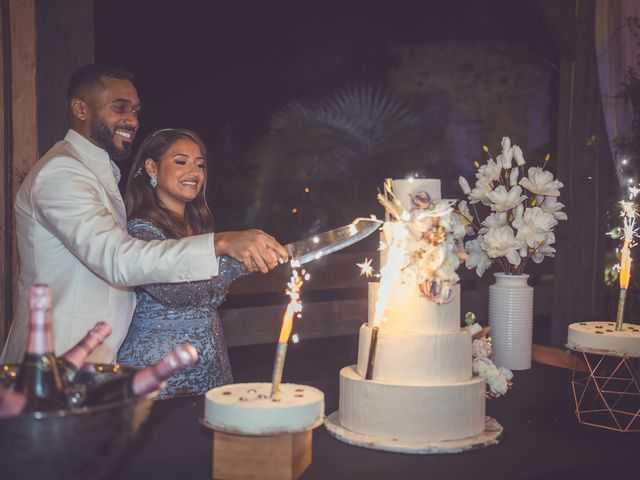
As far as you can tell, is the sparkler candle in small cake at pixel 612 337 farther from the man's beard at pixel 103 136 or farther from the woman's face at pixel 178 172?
the man's beard at pixel 103 136

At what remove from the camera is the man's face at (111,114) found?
2.69 meters

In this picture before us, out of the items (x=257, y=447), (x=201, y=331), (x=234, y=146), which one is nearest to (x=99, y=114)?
(x=201, y=331)

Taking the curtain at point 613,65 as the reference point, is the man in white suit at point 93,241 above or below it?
below

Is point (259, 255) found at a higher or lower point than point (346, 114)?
lower

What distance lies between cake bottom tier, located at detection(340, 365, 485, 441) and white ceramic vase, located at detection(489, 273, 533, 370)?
95 centimetres

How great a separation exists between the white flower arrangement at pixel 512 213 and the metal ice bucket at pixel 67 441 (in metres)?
1.72

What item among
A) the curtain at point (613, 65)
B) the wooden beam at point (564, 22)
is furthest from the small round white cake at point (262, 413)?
the wooden beam at point (564, 22)

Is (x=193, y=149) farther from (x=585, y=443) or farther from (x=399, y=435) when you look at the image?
(x=585, y=443)

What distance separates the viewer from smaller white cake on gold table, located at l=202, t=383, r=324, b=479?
5.25 ft

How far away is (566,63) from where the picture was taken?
570 cm

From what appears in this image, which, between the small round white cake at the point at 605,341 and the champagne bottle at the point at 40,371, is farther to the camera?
the small round white cake at the point at 605,341

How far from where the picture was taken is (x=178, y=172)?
3.04 meters

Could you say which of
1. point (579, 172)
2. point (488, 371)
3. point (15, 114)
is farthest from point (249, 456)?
point (579, 172)

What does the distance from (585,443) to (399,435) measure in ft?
1.61
